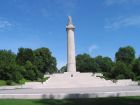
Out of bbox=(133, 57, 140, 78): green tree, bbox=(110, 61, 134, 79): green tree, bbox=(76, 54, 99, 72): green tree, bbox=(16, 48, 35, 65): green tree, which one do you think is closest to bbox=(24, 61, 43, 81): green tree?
bbox=(16, 48, 35, 65): green tree

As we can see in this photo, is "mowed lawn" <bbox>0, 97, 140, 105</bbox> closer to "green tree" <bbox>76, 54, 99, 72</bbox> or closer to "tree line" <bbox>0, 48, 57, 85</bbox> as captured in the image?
"tree line" <bbox>0, 48, 57, 85</bbox>

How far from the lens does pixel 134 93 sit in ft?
81.4

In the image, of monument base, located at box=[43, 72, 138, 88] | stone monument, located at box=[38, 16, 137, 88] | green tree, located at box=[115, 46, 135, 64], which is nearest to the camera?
monument base, located at box=[43, 72, 138, 88]

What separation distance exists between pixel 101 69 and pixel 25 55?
1161 inches

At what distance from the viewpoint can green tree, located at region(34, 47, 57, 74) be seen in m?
99.9

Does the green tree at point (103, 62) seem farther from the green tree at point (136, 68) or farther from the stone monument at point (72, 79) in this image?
the stone monument at point (72, 79)

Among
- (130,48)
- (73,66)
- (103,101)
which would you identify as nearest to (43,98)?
(103,101)

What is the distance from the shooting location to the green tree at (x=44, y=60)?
99.9m

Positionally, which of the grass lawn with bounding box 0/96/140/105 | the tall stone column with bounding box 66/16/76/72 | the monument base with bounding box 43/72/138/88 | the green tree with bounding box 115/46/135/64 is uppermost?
the green tree with bounding box 115/46/135/64

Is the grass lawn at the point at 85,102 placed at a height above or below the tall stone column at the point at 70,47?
below

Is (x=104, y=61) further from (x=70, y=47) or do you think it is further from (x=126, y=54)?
(x=70, y=47)

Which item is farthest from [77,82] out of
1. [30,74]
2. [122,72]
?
[30,74]

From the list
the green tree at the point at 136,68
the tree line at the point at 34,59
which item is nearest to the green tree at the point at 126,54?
the tree line at the point at 34,59

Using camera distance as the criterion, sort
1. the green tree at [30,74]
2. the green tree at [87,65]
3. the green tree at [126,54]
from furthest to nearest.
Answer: the green tree at [87,65] → the green tree at [126,54] → the green tree at [30,74]
